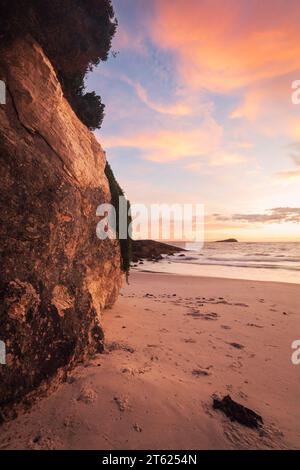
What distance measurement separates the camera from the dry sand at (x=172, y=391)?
2969 mm

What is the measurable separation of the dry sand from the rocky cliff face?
1.53 ft

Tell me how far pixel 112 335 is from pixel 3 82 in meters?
4.91

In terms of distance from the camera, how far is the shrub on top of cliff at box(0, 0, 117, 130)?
12.1 ft

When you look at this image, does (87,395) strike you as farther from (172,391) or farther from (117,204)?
(117,204)

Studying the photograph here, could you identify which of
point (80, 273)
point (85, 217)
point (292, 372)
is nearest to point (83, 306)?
point (80, 273)

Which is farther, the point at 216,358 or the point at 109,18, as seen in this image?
the point at 109,18

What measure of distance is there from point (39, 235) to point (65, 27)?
11.7 ft

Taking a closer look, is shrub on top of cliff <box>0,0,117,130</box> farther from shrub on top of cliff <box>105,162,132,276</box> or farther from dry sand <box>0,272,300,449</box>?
dry sand <box>0,272,300,449</box>

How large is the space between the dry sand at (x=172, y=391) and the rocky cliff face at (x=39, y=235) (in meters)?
0.46

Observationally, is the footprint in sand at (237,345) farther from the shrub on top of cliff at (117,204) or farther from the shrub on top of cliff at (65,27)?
the shrub on top of cliff at (65,27)

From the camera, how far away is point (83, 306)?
4.35 m
